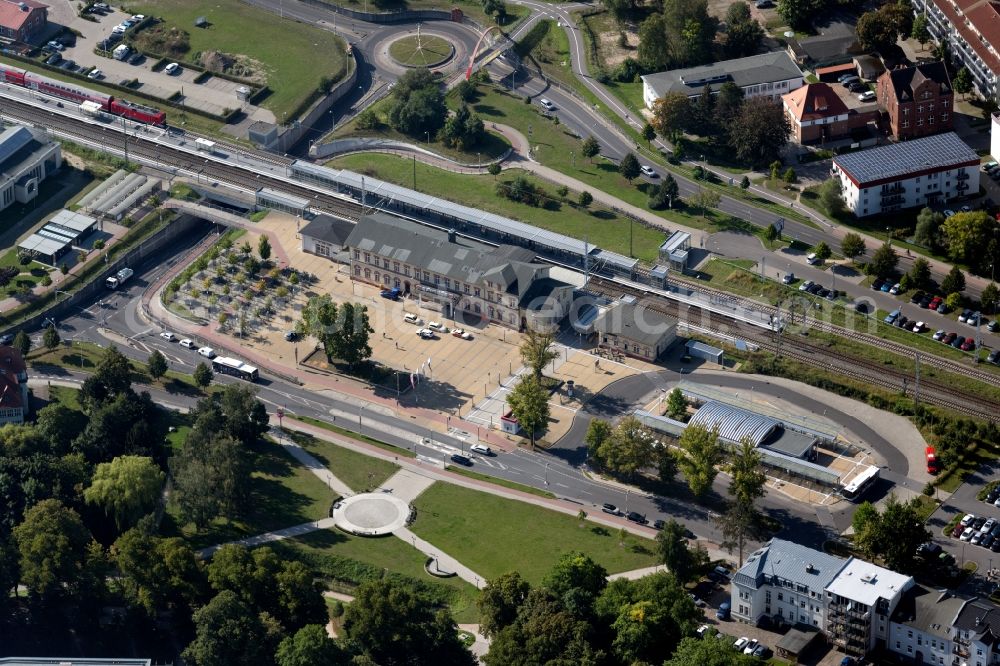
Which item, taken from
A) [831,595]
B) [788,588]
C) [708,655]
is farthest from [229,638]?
[831,595]

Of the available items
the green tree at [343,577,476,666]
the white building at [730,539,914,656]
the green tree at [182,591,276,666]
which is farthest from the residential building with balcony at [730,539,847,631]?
the green tree at [182,591,276,666]

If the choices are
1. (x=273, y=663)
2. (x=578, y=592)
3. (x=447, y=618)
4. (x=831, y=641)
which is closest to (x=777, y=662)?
(x=831, y=641)

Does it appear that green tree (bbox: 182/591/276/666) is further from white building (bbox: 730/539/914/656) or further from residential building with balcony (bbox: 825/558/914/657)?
residential building with balcony (bbox: 825/558/914/657)

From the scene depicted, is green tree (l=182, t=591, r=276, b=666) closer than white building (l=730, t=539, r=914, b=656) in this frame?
No

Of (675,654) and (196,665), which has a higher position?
(675,654)

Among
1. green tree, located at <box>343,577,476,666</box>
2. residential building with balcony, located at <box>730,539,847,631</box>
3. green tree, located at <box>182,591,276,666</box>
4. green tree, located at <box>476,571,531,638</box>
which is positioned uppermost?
residential building with balcony, located at <box>730,539,847,631</box>

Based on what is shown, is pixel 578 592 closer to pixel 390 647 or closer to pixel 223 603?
pixel 390 647

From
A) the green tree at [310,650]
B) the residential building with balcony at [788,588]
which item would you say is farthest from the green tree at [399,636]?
the residential building with balcony at [788,588]
